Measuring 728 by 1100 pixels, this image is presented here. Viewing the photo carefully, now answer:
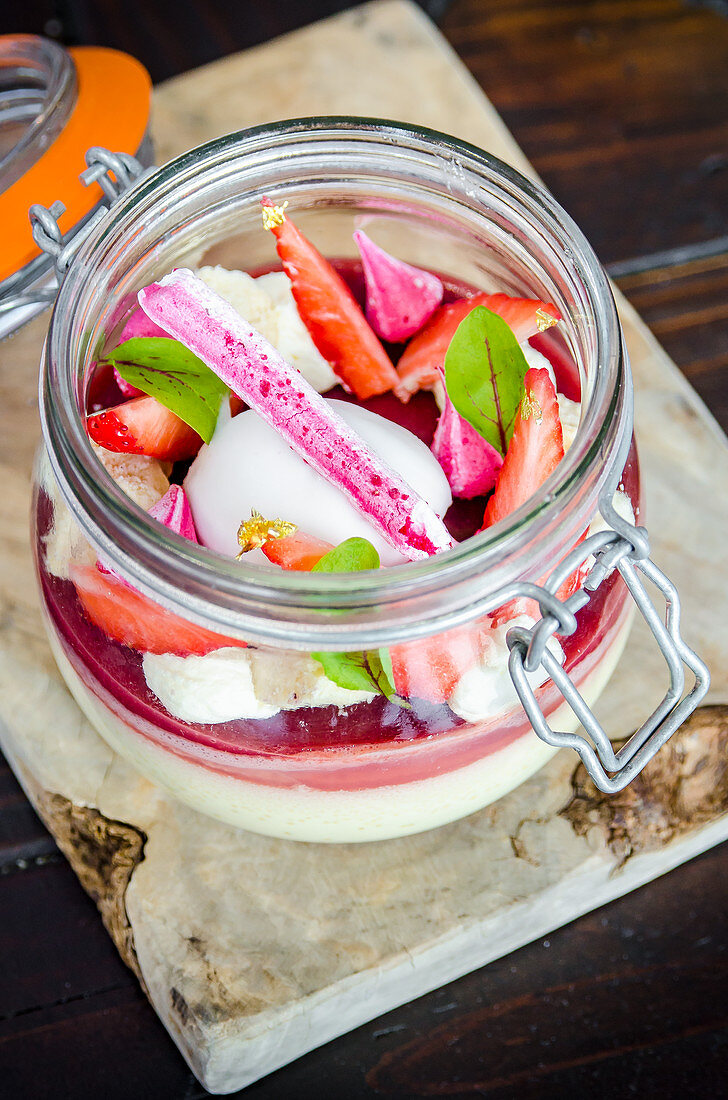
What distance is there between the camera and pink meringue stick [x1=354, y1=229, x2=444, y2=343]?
0.84m

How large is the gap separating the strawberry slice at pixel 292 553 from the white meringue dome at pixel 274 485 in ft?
0.09

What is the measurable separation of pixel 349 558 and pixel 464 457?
0.16m

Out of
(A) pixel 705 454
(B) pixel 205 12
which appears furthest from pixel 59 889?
(B) pixel 205 12

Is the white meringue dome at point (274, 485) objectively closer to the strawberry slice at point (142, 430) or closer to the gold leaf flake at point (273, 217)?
the strawberry slice at point (142, 430)

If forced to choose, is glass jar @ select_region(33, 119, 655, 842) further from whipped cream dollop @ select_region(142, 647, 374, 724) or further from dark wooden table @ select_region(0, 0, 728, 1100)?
dark wooden table @ select_region(0, 0, 728, 1100)

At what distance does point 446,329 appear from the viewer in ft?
2.66

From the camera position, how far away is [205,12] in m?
1.46

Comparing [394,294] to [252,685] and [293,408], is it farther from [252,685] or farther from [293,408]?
[252,685]

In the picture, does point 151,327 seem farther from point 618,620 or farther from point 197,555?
point 618,620

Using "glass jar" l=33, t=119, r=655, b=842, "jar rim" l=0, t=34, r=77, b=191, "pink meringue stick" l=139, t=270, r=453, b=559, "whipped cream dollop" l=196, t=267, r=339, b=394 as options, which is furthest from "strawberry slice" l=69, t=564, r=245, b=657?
"jar rim" l=0, t=34, r=77, b=191

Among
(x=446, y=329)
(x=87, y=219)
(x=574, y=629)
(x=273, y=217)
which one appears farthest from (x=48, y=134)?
(x=574, y=629)

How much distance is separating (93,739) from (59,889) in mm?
133

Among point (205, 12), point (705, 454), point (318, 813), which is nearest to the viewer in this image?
point (318, 813)

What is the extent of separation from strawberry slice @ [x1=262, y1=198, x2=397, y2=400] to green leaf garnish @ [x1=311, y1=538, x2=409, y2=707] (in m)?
0.22
